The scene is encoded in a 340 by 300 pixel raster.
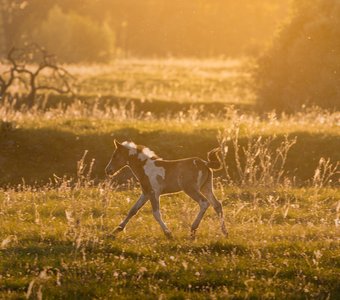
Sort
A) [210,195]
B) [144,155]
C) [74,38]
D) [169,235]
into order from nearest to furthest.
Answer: [169,235], [210,195], [144,155], [74,38]

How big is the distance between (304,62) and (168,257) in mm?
25627

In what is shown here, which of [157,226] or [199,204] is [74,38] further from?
[199,204]

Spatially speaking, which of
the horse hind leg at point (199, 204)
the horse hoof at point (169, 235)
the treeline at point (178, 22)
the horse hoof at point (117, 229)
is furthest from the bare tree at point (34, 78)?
the treeline at point (178, 22)

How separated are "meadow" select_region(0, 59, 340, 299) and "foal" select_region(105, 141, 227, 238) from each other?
1.09ft

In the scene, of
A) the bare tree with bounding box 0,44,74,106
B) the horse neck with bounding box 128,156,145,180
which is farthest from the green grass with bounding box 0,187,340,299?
the bare tree with bounding box 0,44,74,106

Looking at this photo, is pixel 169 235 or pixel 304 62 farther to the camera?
pixel 304 62

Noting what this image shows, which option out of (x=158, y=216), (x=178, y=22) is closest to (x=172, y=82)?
(x=158, y=216)

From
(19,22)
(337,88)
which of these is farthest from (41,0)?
(337,88)

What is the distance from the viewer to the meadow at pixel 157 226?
11672mm

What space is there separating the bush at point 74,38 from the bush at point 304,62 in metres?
43.3

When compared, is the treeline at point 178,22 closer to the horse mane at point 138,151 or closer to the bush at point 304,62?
the bush at point 304,62

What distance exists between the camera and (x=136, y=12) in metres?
108

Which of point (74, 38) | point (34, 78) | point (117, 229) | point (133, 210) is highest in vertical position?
point (74, 38)

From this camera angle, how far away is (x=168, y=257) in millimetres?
12766
